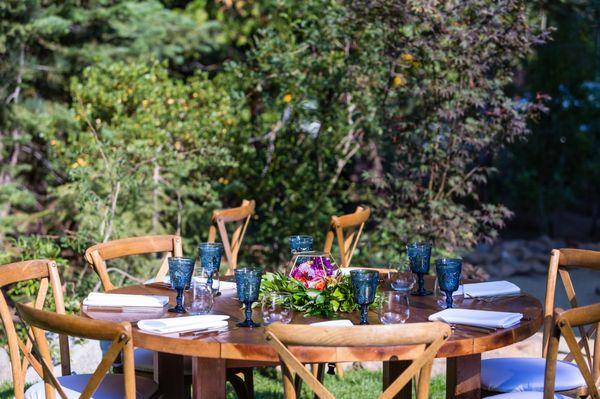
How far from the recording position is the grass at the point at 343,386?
4.48 metres

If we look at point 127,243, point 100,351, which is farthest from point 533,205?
point 127,243

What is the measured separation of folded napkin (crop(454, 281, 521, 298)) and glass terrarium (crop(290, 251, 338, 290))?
51cm

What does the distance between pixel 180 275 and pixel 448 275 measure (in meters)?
0.92

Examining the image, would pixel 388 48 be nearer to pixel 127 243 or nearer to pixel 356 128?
pixel 356 128

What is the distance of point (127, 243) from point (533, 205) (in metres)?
7.01

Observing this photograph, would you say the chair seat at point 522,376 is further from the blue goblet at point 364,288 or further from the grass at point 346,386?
the grass at point 346,386

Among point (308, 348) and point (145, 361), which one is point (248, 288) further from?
point (145, 361)

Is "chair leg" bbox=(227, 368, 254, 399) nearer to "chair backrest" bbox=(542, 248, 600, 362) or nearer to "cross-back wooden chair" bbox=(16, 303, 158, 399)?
"cross-back wooden chair" bbox=(16, 303, 158, 399)

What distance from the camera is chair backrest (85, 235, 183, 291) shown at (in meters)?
3.49

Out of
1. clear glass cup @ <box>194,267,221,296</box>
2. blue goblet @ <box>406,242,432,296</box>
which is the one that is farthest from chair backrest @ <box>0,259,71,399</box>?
blue goblet @ <box>406,242,432,296</box>

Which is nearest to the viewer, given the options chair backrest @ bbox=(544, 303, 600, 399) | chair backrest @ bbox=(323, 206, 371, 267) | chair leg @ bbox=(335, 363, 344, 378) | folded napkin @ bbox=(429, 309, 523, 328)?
chair backrest @ bbox=(544, 303, 600, 399)

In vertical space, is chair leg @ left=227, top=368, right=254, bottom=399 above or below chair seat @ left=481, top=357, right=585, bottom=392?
below

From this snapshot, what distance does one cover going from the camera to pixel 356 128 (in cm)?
637

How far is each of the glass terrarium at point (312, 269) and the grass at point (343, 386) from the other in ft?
4.71
